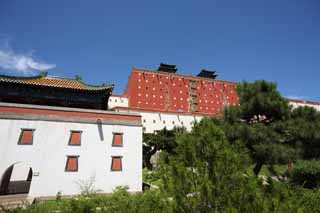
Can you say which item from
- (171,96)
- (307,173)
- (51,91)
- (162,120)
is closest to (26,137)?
(51,91)

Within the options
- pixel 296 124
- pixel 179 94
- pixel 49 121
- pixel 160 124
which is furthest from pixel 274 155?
pixel 179 94

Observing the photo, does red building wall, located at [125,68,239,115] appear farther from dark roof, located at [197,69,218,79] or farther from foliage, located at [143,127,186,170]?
foliage, located at [143,127,186,170]

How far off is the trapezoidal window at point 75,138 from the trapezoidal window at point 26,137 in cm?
224

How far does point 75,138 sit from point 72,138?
0.19 meters

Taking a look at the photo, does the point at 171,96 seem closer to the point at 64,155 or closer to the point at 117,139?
the point at 117,139

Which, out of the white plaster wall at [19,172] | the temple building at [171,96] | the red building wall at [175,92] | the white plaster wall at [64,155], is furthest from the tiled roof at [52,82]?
the red building wall at [175,92]

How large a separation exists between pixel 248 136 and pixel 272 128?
1.47m

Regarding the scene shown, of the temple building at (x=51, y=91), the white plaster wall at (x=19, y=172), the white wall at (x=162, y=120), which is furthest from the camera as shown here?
the white wall at (x=162, y=120)

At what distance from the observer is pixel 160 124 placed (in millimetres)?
32688

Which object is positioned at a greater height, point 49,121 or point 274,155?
point 49,121

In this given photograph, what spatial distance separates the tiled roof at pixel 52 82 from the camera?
41.8ft

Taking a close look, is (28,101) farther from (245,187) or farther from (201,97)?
(201,97)

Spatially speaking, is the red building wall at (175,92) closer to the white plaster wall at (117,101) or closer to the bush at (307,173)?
the white plaster wall at (117,101)

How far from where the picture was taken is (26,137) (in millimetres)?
11578
